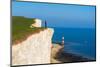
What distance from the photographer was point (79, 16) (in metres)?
3.03

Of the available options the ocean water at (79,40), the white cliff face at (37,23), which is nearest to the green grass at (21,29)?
the white cliff face at (37,23)

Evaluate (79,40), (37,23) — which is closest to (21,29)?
(37,23)

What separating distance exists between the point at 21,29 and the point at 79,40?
801 millimetres

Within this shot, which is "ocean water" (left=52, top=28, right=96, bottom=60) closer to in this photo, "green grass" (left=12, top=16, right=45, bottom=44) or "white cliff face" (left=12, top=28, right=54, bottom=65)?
"white cliff face" (left=12, top=28, right=54, bottom=65)

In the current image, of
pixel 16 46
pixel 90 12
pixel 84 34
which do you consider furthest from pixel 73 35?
pixel 16 46

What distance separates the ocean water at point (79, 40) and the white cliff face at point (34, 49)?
4.6 inches

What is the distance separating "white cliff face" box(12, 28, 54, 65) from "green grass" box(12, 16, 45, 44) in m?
0.05

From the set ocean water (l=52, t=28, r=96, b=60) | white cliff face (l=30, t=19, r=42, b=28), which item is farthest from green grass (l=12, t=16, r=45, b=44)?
ocean water (l=52, t=28, r=96, b=60)

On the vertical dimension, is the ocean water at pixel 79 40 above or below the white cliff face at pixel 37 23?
below

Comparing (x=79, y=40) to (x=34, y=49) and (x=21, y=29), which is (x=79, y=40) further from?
(x=21, y=29)

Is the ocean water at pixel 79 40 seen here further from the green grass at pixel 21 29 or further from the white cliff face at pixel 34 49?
the green grass at pixel 21 29

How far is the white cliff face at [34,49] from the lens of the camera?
2.72m

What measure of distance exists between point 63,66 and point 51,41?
0.37 metres

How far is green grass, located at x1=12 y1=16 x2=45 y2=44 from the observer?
2.71 metres
